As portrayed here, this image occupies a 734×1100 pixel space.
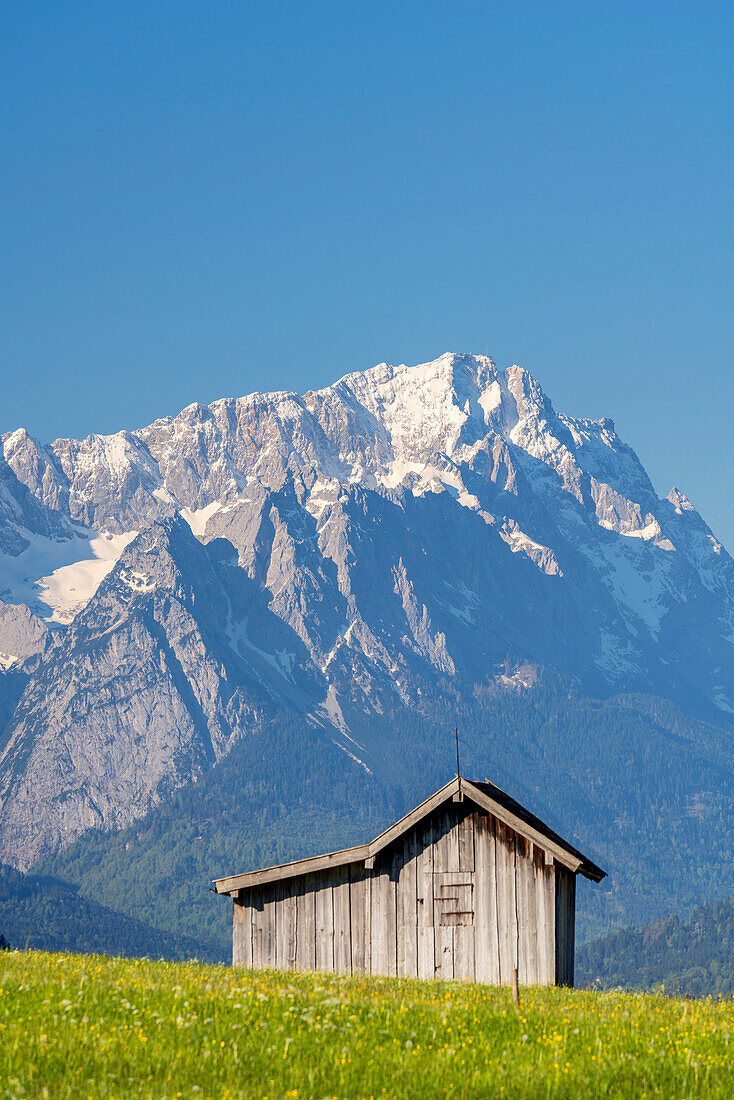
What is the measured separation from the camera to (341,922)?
3603 centimetres

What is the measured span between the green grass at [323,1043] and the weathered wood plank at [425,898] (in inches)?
465

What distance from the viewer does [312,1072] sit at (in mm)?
16188

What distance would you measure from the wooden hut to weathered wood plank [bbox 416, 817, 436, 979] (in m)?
0.03

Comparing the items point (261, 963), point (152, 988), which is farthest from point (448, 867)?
point (152, 988)

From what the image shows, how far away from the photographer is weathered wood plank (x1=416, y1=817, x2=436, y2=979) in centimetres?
3472

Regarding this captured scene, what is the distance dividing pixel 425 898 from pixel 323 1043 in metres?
17.6

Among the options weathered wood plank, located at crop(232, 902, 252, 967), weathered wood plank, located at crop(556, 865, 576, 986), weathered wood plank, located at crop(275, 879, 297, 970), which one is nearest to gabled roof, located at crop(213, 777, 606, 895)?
weathered wood plank, located at crop(275, 879, 297, 970)

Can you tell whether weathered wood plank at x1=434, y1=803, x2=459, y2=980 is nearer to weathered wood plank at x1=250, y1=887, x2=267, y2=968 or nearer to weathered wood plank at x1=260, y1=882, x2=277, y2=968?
weathered wood plank at x1=260, y1=882, x2=277, y2=968

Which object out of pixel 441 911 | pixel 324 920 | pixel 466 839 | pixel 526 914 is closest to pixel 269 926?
pixel 324 920

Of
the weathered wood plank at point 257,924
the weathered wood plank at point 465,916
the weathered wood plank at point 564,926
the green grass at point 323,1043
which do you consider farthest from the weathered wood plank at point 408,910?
the green grass at point 323,1043

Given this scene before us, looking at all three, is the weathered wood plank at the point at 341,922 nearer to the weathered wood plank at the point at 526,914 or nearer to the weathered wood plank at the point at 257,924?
the weathered wood plank at the point at 257,924

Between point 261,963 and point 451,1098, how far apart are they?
71.7 ft

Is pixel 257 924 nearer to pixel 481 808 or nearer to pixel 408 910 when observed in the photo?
pixel 408 910

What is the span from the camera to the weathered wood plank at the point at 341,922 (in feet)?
117
